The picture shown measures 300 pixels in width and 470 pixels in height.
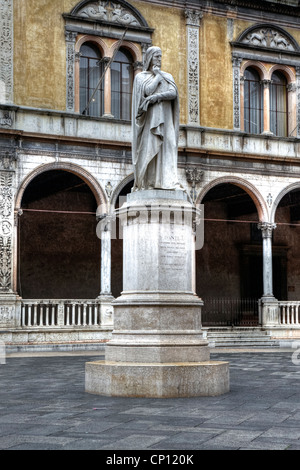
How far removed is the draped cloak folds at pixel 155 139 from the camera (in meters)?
8.42

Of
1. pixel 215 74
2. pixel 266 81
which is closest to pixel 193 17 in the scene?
pixel 215 74

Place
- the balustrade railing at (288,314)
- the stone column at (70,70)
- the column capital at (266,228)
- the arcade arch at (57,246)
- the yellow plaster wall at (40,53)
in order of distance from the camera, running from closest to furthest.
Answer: the yellow plaster wall at (40,53)
the stone column at (70,70)
the balustrade railing at (288,314)
the column capital at (266,228)
the arcade arch at (57,246)

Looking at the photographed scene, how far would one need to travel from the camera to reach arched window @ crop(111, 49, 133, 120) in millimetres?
20188

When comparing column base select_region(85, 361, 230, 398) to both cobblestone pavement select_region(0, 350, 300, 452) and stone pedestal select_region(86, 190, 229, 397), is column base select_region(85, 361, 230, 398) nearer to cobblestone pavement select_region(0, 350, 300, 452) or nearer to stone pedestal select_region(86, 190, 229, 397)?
stone pedestal select_region(86, 190, 229, 397)

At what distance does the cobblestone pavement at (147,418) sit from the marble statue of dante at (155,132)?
2.64 meters

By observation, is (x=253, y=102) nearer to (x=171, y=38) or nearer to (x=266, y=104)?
(x=266, y=104)

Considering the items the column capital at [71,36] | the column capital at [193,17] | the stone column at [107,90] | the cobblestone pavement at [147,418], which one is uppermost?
the column capital at [193,17]

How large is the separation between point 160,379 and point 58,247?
15.5 meters

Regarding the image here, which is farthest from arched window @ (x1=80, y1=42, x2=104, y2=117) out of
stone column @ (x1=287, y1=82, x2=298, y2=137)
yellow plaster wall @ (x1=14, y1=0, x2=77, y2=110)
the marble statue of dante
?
the marble statue of dante

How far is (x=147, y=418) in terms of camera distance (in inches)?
238

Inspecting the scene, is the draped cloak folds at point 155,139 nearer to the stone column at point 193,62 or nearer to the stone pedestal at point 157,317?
the stone pedestal at point 157,317

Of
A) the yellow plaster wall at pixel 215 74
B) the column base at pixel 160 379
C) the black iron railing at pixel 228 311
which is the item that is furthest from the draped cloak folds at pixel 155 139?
the black iron railing at pixel 228 311

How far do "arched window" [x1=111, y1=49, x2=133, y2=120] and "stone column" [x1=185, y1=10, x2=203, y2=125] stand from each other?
1740 mm

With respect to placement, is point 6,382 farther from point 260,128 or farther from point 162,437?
point 260,128
